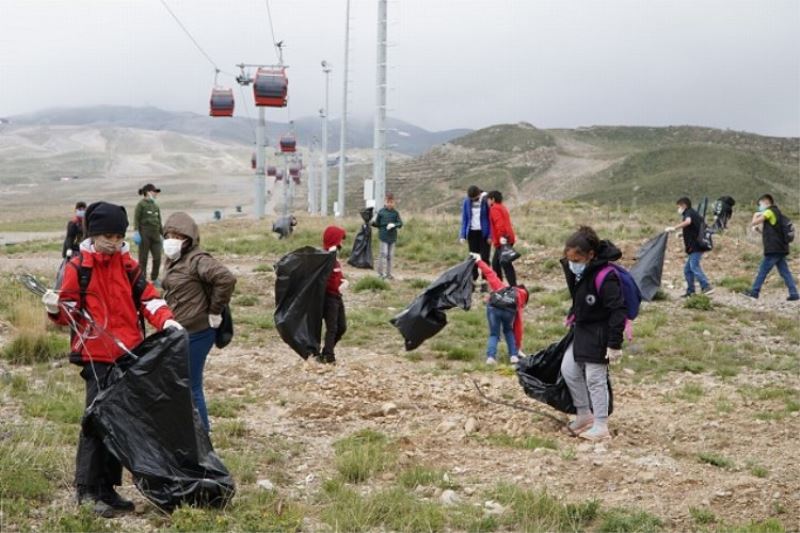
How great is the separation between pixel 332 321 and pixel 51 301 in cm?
489

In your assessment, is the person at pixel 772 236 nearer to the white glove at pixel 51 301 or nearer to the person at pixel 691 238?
the person at pixel 691 238

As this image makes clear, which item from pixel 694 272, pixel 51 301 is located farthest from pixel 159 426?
pixel 694 272

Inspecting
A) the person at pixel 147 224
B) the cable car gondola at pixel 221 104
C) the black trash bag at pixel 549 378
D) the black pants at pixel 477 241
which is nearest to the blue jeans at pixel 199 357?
the black trash bag at pixel 549 378

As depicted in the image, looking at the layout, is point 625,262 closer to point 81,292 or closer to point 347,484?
point 347,484

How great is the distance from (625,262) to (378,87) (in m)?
7.82

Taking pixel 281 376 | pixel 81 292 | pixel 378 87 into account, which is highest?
pixel 378 87

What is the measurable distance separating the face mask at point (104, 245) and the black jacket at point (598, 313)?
3382mm

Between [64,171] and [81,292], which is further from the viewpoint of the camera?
[64,171]

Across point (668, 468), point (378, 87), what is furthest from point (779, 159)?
point (668, 468)

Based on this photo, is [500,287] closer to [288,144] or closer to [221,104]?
[221,104]

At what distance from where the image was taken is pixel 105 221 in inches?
212

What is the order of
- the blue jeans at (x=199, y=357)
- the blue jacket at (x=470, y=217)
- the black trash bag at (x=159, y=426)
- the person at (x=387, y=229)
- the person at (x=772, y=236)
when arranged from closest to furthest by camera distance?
the black trash bag at (x=159, y=426)
the blue jeans at (x=199, y=357)
the blue jacket at (x=470, y=217)
the person at (x=772, y=236)
the person at (x=387, y=229)

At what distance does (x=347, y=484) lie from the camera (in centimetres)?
634

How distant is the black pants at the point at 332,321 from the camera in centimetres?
1004
